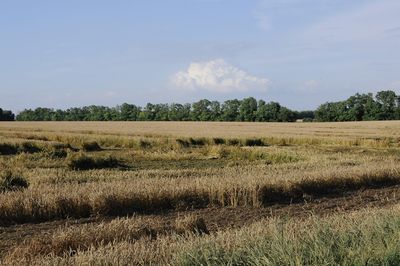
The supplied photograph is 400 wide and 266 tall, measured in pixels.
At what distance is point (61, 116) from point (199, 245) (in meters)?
136

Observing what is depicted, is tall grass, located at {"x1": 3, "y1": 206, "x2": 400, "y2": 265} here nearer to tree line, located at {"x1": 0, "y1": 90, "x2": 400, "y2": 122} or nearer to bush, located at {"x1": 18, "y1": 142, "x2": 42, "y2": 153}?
bush, located at {"x1": 18, "y1": 142, "x2": 42, "y2": 153}

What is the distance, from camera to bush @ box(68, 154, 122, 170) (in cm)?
2561

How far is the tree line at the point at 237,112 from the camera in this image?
112 metres

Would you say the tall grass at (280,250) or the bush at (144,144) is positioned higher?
the tall grass at (280,250)

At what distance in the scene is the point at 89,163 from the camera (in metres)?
26.6

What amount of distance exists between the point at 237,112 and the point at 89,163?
9933 centimetres

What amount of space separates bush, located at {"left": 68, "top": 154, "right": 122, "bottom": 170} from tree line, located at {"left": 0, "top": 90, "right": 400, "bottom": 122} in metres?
91.0

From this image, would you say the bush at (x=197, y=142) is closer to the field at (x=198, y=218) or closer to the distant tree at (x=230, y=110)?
the field at (x=198, y=218)

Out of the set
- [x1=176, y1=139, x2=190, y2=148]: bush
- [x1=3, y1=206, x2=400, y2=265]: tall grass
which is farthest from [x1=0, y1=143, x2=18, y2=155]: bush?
[x1=3, y1=206, x2=400, y2=265]: tall grass

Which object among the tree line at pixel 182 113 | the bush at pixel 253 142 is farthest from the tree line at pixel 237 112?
the bush at pixel 253 142

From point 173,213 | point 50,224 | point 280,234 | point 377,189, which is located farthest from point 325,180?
point 280,234

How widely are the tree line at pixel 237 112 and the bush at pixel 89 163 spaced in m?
91.0

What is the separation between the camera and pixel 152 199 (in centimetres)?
1301

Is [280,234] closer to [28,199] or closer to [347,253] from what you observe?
[347,253]
